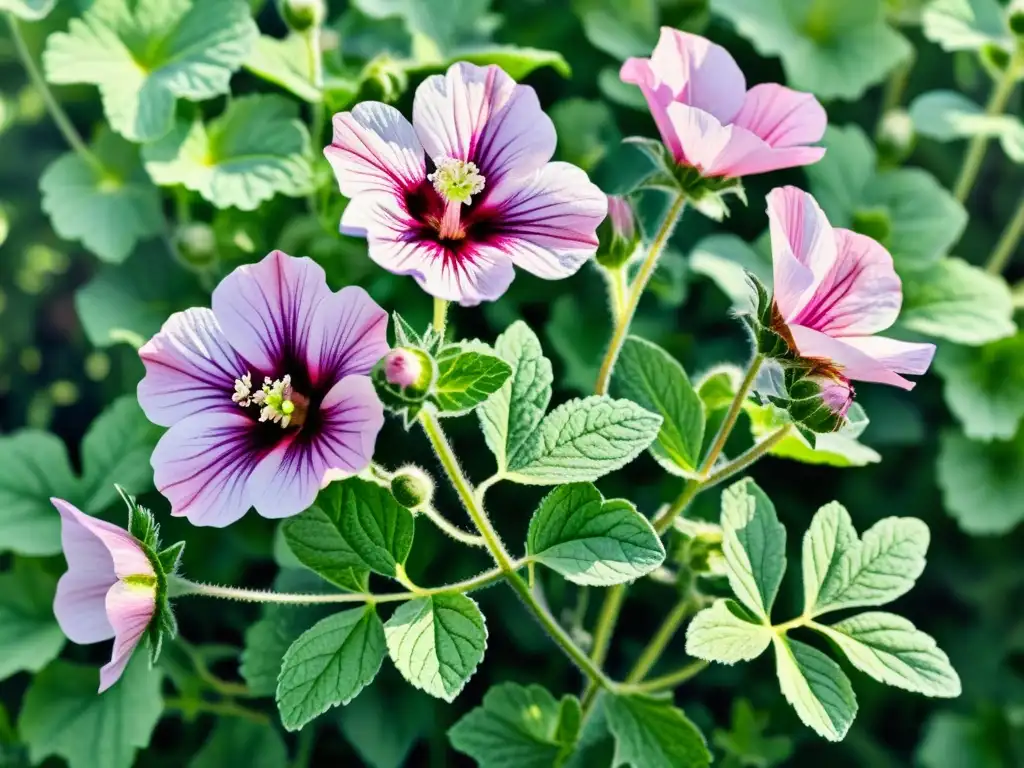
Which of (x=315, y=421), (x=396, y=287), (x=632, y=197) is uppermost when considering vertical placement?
(x=632, y=197)

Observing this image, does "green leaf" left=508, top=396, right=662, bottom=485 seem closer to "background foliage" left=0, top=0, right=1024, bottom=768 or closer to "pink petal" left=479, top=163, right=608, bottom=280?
"pink petal" left=479, top=163, right=608, bottom=280

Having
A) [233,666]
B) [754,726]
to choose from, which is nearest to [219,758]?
[233,666]

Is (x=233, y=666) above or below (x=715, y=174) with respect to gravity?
below

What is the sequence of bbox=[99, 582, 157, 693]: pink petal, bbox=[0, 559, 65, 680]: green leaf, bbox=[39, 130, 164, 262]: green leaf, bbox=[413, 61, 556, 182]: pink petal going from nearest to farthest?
bbox=[99, 582, 157, 693]: pink petal < bbox=[413, 61, 556, 182]: pink petal < bbox=[0, 559, 65, 680]: green leaf < bbox=[39, 130, 164, 262]: green leaf

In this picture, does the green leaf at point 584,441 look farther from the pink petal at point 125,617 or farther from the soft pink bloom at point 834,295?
the pink petal at point 125,617

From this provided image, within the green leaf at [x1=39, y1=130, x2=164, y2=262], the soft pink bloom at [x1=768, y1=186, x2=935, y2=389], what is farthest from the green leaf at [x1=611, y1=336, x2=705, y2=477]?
the green leaf at [x1=39, y1=130, x2=164, y2=262]

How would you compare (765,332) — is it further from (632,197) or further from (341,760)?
(341,760)

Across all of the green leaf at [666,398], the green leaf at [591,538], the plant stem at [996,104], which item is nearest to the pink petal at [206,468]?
the green leaf at [591,538]

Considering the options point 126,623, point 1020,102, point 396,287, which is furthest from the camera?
point 1020,102
